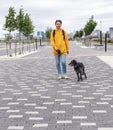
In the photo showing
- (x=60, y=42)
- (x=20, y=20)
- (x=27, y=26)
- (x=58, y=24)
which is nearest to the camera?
(x=58, y=24)

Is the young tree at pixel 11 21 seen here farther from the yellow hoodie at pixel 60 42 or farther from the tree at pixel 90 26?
the tree at pixel 90 26

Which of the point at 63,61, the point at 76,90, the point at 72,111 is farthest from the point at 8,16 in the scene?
the point at 72,111

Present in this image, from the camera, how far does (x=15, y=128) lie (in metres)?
5.77

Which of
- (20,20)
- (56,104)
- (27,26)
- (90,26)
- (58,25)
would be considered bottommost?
(56,104)

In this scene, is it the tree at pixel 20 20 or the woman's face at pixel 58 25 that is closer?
the woman's face at pixel 58 25

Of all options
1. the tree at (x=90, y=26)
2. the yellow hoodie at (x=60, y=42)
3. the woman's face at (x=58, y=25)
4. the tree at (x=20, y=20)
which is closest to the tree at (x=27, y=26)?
the tree at (x=20, y=20)

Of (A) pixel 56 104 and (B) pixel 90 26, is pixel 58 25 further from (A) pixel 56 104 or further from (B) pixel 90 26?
(B) pixel 90 26

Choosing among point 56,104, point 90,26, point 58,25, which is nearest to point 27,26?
point 90,26

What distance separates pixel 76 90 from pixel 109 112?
9.47 feet

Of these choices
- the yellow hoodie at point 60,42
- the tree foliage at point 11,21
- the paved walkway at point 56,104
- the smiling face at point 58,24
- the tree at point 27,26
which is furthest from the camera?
the tree at point 27,26

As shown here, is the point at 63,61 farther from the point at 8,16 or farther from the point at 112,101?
the point at 8,16

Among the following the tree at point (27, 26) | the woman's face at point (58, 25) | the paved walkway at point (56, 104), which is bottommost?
the paved walkway at point (56, 104)

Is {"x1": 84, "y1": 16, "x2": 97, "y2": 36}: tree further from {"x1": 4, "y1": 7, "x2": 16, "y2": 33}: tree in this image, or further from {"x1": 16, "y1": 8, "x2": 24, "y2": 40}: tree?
{"x1": 4, "y1": 7, "x2": 16, "y2": 33}: tree

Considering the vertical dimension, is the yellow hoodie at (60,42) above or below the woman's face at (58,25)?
below
